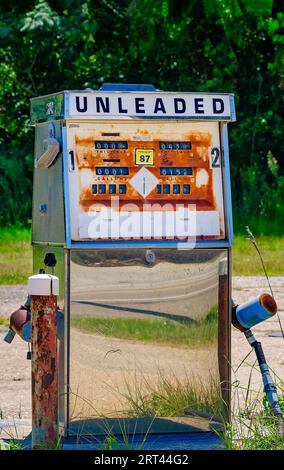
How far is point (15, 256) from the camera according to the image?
15656 mm

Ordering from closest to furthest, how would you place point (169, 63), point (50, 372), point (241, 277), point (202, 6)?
1. point (50, 372)
2. point (241, 277)
3. point (202, 6)
4. point (169, 63)

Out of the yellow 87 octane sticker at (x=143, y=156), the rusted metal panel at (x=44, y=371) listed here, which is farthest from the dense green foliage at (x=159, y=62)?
the rusted metal panel at (x=44, y=371)

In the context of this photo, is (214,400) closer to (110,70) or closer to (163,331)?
(163,331)

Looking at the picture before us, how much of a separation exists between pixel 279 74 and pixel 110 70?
128 inches

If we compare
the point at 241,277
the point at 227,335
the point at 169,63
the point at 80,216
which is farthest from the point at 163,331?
the point at 169,63

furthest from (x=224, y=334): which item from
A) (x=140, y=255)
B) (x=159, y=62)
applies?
(x=159, y=62)

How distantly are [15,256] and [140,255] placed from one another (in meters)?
9.80

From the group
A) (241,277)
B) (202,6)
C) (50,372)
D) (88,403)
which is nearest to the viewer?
(50,372)

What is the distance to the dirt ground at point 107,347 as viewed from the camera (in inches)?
280

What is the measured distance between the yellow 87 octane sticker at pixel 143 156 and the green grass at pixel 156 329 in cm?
82

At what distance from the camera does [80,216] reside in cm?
602

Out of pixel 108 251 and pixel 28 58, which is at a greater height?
pixel 28 58

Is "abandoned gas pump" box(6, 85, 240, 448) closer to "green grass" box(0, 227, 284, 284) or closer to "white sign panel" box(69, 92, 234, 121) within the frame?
"white sign panel" box(69, 92, 234, 121)

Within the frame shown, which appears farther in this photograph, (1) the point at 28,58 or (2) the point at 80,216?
(1) the point at 28,58
